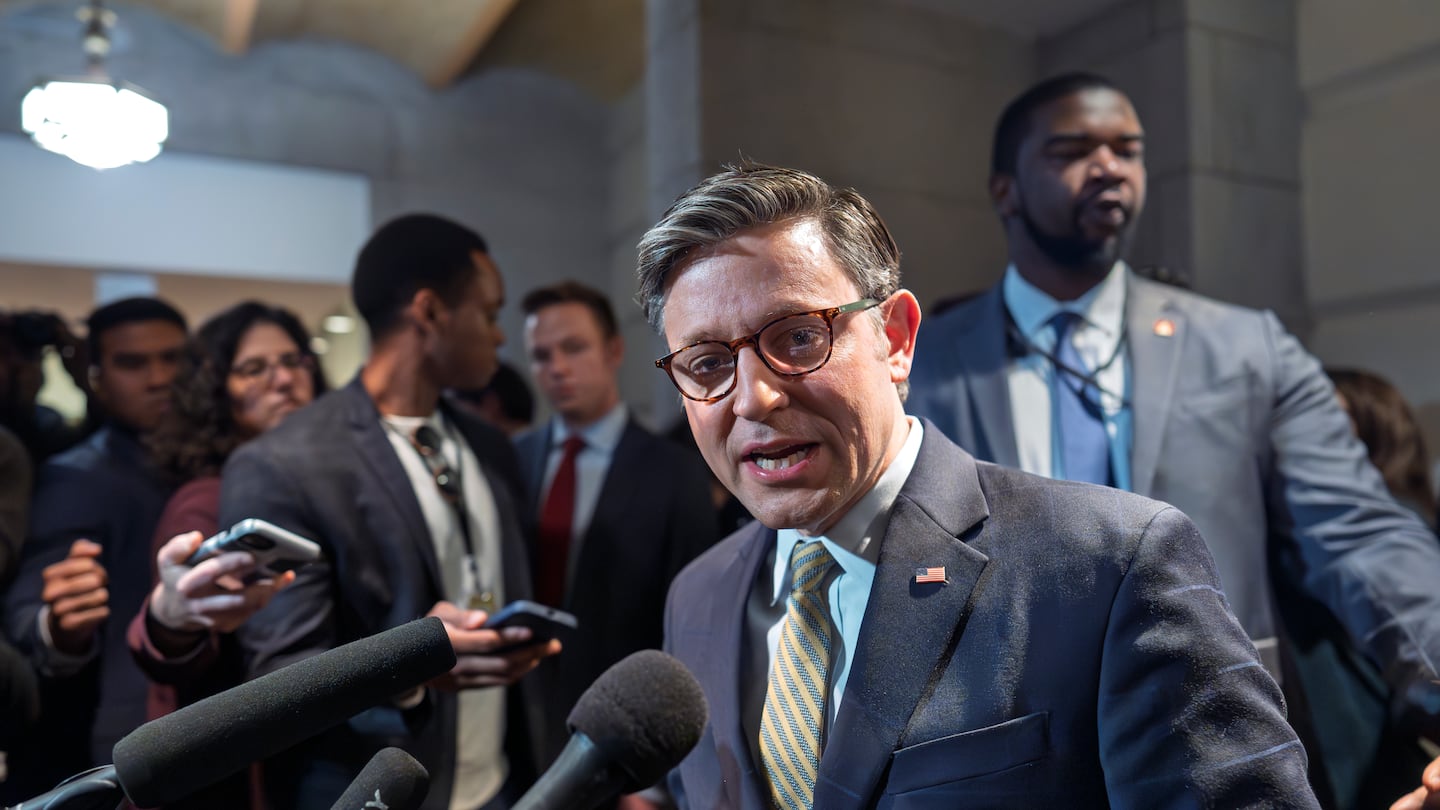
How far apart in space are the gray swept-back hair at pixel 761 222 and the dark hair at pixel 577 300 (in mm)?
1948

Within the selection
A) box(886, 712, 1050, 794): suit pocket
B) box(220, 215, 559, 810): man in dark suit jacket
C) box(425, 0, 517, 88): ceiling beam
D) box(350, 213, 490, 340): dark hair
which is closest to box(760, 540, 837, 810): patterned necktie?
box(886, 712, 1050, 794): suit pocket

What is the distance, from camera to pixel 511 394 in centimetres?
382

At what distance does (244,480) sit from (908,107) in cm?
176

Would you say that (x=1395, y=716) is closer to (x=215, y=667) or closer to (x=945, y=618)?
(x=945, y=618)

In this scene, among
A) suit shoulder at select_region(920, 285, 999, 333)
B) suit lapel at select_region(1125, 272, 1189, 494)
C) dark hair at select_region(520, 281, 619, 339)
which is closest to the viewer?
suit lapel at select_region(1125, 272, 1189, 494)

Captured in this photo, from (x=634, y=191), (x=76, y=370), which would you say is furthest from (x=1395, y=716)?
(x=634, y=191)

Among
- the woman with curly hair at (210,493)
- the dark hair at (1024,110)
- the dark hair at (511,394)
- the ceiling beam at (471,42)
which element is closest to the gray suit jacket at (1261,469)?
the dark hair at (1024,110)

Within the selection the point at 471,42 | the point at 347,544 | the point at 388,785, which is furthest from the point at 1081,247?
the point at 471,42

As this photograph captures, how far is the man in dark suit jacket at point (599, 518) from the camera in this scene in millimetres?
2461

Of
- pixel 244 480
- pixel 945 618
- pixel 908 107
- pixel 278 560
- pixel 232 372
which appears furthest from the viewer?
pixel 908 107

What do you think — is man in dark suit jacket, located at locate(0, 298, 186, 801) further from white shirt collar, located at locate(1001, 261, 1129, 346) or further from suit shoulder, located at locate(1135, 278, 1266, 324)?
suit shoulder, located at locate(1135, 278, 1266, 324)

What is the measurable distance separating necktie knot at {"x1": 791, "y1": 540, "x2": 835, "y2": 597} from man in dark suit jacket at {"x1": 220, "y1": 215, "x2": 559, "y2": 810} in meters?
0.63

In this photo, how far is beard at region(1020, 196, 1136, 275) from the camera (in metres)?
1.91

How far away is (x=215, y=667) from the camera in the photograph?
1.70 metres
